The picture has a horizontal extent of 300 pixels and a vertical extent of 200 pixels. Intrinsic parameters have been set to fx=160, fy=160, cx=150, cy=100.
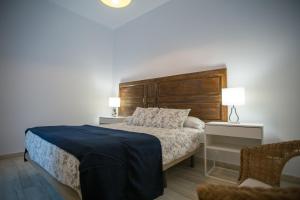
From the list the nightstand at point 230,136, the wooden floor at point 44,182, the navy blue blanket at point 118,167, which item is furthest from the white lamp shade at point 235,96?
the navy blue blanket at point 118,167

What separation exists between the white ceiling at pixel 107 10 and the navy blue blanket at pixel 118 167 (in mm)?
3153

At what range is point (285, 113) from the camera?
7.08 feet

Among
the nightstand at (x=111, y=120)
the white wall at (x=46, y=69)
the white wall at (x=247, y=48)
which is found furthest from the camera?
the nightstand at (x=111, y=120)

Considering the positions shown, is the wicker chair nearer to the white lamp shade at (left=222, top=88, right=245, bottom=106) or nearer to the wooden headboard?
the white lamp shade at (left=222, top=88, right=245, bottom=106)

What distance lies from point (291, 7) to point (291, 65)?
0.79 metres

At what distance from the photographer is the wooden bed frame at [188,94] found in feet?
8.93

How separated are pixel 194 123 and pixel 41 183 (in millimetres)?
2351

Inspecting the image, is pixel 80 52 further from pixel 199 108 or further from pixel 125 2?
pixel 199 108

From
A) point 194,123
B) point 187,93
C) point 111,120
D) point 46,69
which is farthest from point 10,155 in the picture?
point 187,93

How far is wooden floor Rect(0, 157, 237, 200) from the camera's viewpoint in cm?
179

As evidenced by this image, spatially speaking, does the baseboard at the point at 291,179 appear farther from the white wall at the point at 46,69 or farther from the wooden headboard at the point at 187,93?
the white wall at the point at 46,69

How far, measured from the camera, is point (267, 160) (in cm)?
129

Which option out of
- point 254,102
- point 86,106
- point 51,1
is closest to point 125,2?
point 254,102

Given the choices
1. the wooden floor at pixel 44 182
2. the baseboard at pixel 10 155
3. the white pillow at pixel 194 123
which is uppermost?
the white pillow at pixel 194 123
